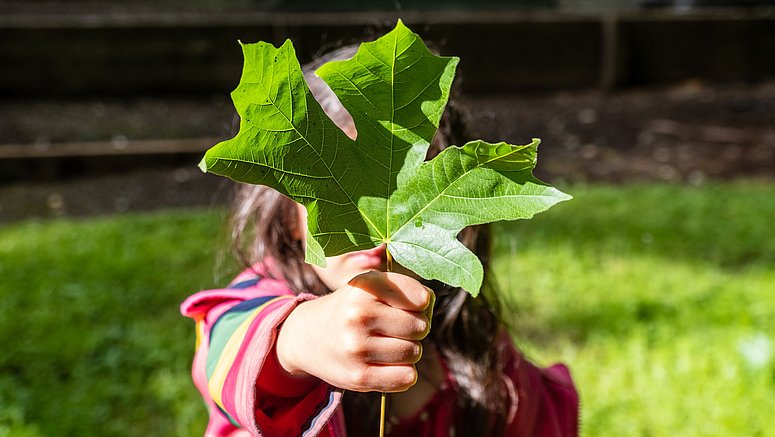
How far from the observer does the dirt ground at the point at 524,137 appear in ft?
13.1

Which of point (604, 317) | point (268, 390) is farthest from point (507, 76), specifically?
point (268, 390)

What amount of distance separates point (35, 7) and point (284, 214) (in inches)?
266

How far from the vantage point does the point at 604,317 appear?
8.09ft

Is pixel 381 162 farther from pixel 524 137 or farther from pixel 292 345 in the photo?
pixel 524 137

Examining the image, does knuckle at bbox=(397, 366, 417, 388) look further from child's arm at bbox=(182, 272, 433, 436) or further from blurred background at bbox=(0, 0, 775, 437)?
Answer: blurred background at bbox=(0, 0, 775, 437)

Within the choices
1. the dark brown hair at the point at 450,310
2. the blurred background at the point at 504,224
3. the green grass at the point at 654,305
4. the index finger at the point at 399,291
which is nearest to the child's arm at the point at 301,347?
the index finger at the point at 399,291

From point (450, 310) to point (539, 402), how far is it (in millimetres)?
255

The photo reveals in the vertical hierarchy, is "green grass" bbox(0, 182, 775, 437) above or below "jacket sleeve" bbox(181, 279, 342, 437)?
above

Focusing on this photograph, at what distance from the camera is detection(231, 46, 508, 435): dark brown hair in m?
1.30

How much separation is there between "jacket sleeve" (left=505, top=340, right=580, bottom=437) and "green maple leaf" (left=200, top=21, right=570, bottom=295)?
0.87 m

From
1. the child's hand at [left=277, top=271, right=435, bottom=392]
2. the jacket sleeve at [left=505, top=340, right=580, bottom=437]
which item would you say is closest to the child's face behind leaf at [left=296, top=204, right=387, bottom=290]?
the child's hand at [left=277, top=271, right=435, bottom=392]

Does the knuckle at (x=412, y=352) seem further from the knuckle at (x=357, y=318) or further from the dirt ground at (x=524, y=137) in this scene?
the dirt ground at (x=524, y=137)

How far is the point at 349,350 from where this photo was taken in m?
0.67

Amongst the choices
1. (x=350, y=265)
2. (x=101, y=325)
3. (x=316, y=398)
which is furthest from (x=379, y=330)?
(x=101, y=325)
